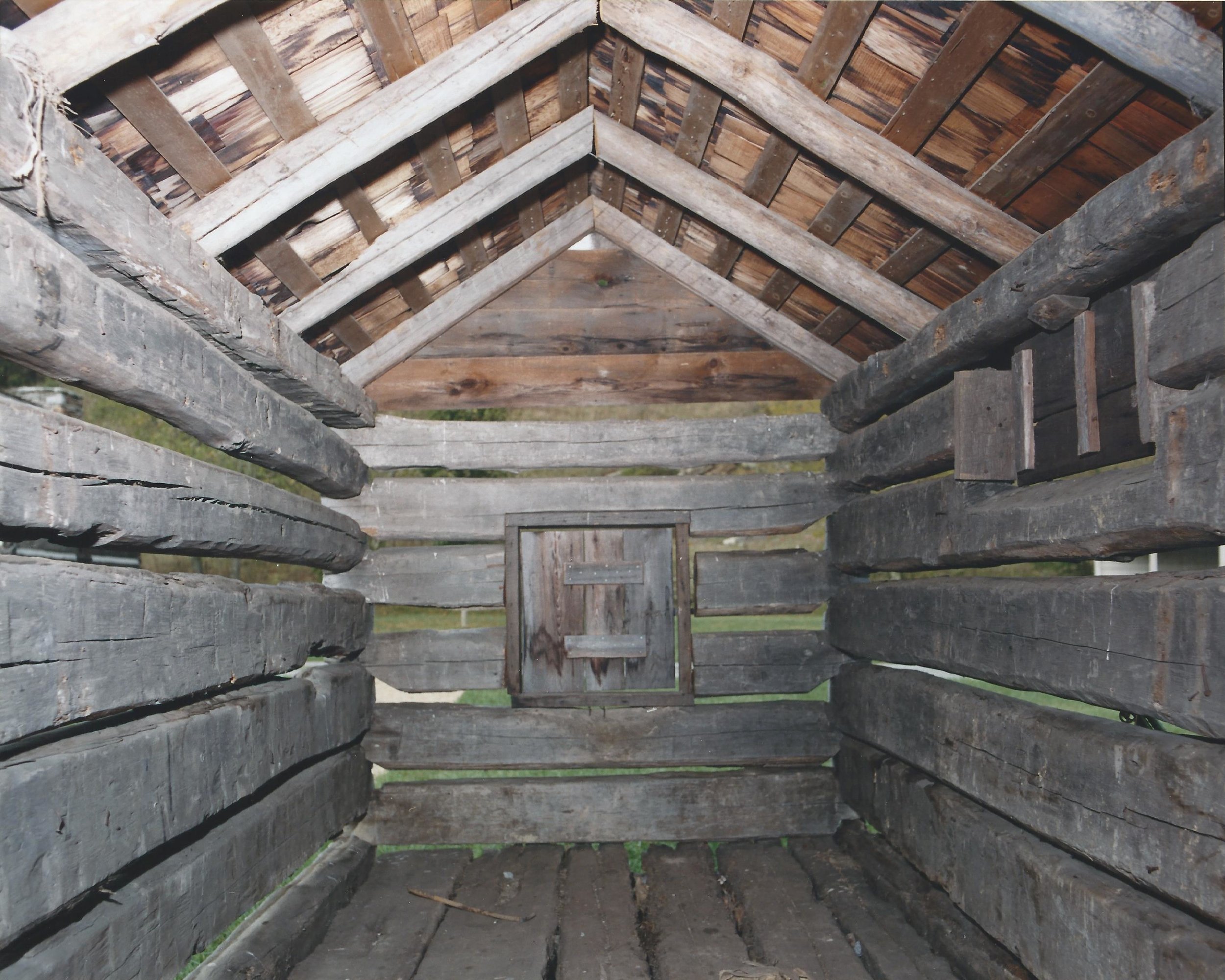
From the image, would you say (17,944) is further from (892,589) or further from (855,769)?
(855,769)

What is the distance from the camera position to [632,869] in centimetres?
497

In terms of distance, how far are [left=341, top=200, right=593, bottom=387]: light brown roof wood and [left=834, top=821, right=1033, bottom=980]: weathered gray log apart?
3681mm

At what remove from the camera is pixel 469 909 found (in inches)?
166

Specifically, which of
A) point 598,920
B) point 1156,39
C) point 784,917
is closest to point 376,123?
point 1156,39

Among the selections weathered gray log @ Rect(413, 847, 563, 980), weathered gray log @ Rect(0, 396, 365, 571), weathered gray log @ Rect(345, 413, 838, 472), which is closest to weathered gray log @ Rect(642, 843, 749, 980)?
weathered gray log @ Rect(413, 847, 563, 980)

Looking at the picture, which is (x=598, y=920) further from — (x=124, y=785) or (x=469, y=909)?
(x=124, y=785)

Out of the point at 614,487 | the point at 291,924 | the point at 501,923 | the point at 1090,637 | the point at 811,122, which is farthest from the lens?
the point at 614,487

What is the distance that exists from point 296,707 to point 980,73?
Result: 11.8 ft

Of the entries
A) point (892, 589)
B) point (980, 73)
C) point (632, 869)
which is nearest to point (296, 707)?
point (632, 869)

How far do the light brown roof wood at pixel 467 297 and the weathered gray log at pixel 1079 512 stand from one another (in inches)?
93.2

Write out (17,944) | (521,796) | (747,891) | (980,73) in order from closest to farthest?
(17,944), (980,73), (747,891), (521,796)

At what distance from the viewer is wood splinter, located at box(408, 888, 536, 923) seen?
409cm

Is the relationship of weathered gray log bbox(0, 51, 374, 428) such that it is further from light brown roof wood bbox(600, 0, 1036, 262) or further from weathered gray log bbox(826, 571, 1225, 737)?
weathered gray log bbox(826, 571, 1225, 737)

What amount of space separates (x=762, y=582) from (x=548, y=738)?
1557 millimetres
